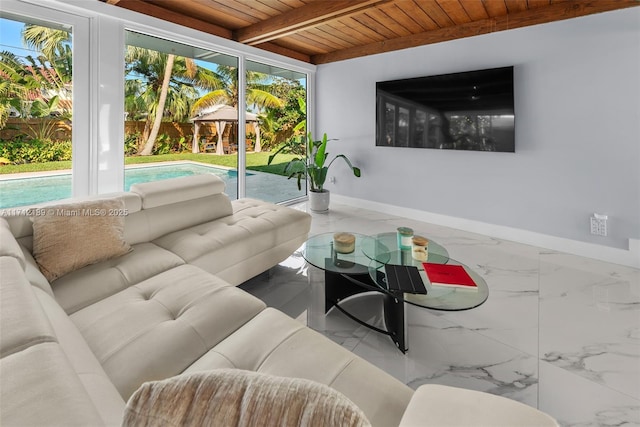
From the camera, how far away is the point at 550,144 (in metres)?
3.13

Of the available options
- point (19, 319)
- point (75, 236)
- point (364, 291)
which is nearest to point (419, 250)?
point (364, 291)

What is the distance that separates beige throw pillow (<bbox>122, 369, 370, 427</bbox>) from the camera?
1.35ft

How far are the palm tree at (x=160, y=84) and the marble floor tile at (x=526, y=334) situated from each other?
195cm

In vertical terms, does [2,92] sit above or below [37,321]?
above

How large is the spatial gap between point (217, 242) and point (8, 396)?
1578 millimetres

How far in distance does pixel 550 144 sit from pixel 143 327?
12.1 feet

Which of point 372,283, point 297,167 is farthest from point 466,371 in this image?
point 297,167

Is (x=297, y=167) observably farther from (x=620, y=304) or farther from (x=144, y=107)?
(x=620, y=304)

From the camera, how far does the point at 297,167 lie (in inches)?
193

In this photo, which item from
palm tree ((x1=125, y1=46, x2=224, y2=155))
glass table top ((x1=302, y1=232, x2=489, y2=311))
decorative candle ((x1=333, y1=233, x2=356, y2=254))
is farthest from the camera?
palm tree ((x1=125, y1=46, x2=224, y2=155))

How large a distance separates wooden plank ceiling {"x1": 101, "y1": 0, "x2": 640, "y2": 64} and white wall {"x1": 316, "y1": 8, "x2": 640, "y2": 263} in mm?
111

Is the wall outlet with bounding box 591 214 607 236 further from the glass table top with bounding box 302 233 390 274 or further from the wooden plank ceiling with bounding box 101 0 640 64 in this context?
the glass table top with bounding box 302 233 390 274

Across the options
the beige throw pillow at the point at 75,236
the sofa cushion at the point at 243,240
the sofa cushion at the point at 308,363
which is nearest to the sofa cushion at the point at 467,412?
the sofa cushion at the point at 308,363

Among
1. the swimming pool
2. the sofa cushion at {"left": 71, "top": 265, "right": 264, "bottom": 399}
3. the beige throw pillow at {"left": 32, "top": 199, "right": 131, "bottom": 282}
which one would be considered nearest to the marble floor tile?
the sofa cushion at {"left": 71, "top": 265, "right": 264, "bottom": 399}
